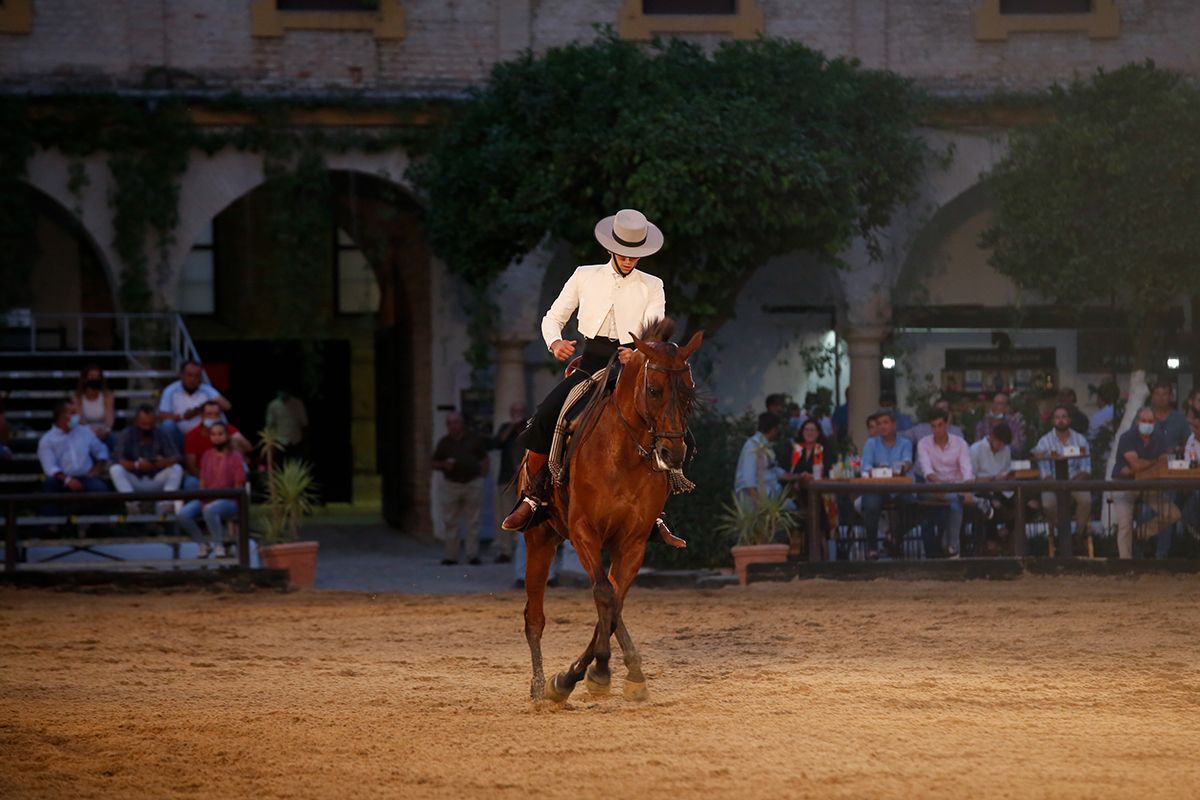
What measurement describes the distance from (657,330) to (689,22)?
1498 cm

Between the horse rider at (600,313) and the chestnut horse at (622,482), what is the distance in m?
0.29

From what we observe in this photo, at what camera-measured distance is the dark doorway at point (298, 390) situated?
31688 millimetres

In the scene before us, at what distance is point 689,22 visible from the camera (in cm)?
2422

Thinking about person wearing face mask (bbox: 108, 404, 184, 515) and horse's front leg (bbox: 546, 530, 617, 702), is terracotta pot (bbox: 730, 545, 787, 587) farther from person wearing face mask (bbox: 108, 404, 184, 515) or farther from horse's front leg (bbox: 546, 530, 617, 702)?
horse's front leg (bbox: 546, 530, 617, 702)

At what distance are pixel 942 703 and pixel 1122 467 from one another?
955cm

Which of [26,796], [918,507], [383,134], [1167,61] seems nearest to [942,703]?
[26,796]

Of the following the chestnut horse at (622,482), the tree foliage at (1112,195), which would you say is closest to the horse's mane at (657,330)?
the chestnut horse at (622,482)

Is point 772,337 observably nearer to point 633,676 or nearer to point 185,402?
point 185,402

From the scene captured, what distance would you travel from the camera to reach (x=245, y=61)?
23750 mm

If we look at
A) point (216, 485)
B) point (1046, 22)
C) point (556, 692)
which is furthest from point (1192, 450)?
point (556, 692)

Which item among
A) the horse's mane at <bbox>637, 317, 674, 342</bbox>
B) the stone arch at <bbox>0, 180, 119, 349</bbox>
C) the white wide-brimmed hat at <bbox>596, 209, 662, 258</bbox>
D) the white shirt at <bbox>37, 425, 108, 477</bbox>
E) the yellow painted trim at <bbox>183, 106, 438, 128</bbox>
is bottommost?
the white shirt at <bbox>37, 425, 108, 477</bbox>

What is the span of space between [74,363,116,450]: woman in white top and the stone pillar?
9.52m

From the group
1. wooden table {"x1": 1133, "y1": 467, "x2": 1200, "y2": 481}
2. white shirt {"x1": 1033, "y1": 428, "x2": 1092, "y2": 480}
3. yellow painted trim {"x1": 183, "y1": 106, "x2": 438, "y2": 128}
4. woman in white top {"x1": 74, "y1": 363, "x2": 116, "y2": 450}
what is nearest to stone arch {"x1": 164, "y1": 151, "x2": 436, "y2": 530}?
yellow painted trim {"x1": 183, "y1": 106, "x2": 438, "y2": 128}

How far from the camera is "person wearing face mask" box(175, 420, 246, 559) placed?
704 inches
